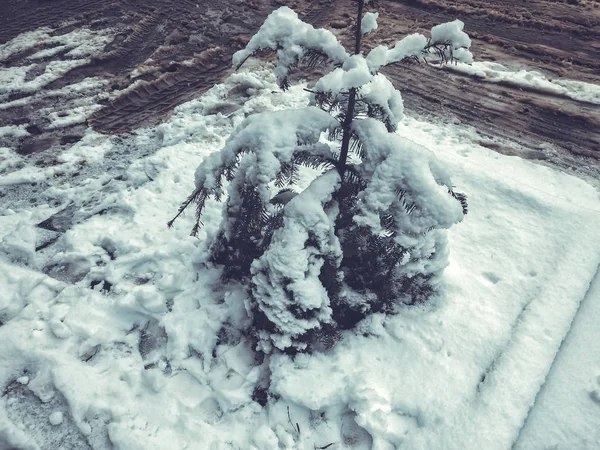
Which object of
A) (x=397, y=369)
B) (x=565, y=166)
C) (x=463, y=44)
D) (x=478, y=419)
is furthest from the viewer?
(x=565, y=166)

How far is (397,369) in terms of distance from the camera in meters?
3.64

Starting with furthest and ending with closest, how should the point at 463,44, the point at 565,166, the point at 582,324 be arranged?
the point at 565,166 → the point at 582,324 → the point at 463,44

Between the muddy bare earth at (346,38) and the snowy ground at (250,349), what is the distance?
160 cm

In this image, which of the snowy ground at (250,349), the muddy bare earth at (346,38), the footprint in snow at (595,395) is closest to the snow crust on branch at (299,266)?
the snowy ground at (250,349)

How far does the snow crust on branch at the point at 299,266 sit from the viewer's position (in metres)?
3.10

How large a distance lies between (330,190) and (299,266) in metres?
0.61

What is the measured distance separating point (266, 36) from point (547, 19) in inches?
364

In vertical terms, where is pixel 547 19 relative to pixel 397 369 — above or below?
above

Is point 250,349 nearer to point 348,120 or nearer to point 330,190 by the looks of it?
point 330,190

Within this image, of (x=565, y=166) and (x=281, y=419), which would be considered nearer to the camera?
(x=281, y=419)

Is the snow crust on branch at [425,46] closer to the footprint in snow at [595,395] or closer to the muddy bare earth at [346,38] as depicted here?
the footprint in snow at [595,395]

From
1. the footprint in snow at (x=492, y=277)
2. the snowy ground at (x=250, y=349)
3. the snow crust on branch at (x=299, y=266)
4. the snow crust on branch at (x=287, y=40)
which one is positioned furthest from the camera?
the footprint in snow at (x=492, y=277)

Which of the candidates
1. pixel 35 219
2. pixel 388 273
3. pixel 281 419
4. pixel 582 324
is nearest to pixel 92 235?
pixel 35 219

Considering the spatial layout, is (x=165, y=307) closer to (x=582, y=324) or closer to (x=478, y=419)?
(x=478, y=419)
